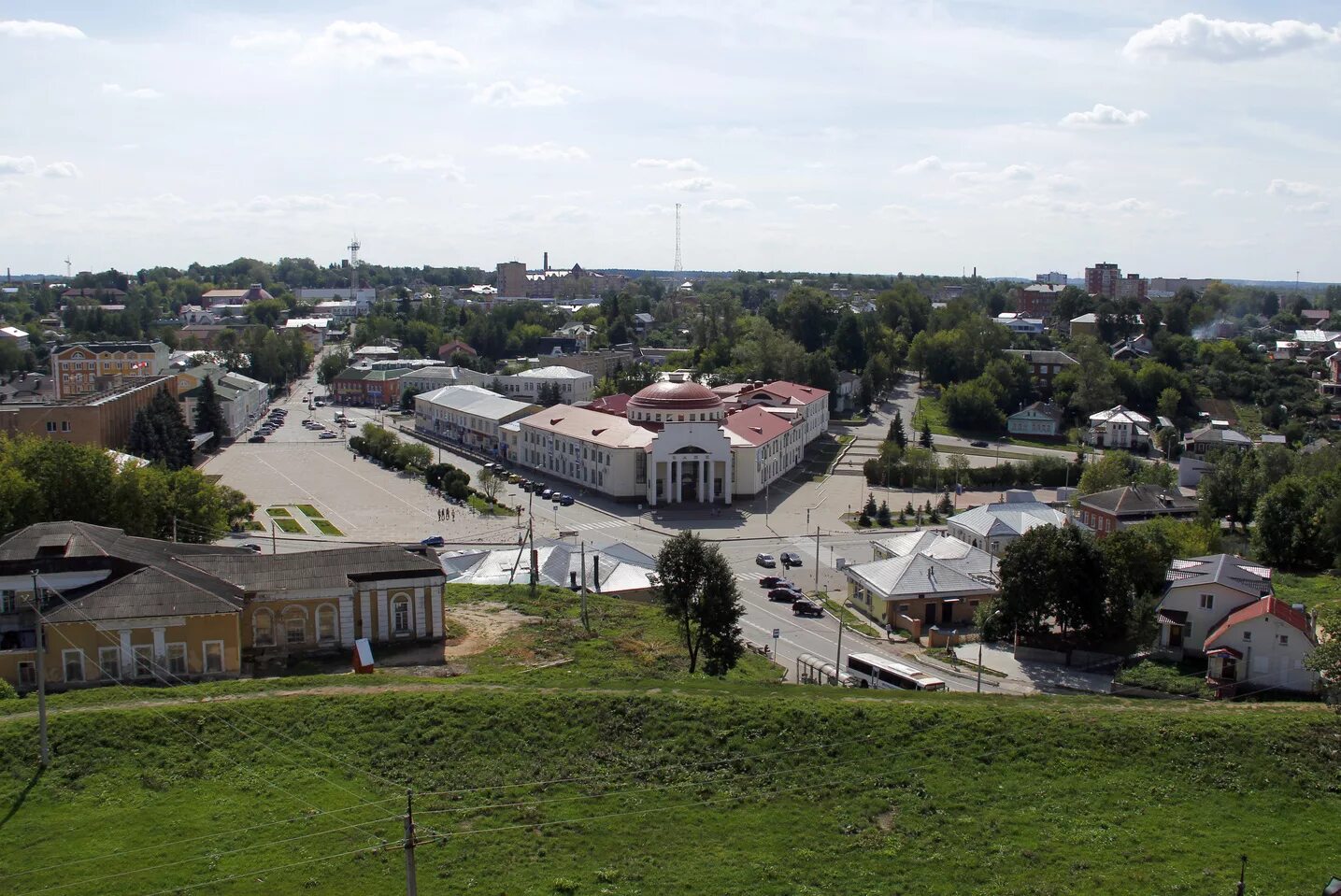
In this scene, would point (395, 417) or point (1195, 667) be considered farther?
point (395, 417)

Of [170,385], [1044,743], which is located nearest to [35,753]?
[1044,743]

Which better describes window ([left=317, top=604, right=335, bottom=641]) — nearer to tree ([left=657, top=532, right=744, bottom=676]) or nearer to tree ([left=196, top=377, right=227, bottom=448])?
tree ([left=657, top=532, right=744, bottom=676])

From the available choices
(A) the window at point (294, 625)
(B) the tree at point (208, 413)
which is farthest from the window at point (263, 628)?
(B) the tree at point (208, 413)

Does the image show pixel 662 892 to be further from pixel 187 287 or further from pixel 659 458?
pixel 187 287

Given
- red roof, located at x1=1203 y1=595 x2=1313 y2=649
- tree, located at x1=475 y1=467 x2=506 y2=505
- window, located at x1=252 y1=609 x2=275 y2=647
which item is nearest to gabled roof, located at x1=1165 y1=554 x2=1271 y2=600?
red roof, located at x1=1203 y1=595 x2=1313 y2=649

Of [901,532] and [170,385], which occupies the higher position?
[170,385]

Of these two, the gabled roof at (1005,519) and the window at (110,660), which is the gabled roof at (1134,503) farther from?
the window at (110,660)

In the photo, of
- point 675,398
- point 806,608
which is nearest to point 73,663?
point 806,608
